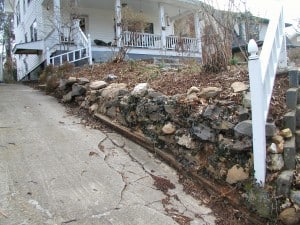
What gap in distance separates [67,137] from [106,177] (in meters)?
1.40

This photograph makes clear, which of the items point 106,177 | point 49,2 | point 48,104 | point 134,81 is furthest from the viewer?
point 49,2

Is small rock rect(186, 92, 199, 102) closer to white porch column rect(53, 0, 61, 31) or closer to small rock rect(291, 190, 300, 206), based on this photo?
small rock rect(291, 190, 300, 206)

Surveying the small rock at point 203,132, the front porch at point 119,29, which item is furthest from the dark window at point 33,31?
the small rock at point 203,132

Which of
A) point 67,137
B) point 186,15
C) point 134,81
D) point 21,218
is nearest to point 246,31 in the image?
point 134,81

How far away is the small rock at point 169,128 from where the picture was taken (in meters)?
4.51

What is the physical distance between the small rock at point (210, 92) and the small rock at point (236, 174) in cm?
108

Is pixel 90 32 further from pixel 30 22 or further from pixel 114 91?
pixel 114 91

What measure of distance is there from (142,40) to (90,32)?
284cm

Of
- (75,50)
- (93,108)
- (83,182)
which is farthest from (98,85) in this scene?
(75,50)

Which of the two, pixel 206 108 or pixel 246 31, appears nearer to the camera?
pixel 206 108

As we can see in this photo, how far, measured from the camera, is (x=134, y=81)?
21.5ft

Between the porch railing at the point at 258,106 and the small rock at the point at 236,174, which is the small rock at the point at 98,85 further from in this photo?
the porch railing at the point at 258,106

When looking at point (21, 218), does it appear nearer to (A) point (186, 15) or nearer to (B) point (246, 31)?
(B) point (246, 31)

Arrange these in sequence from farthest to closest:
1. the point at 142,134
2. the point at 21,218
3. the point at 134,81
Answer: the point at 134,81 → the point at 142,134 → the point at 21,218
